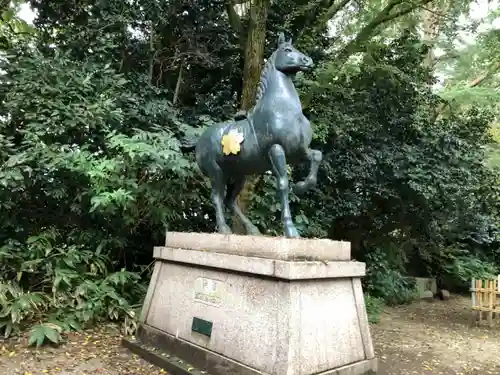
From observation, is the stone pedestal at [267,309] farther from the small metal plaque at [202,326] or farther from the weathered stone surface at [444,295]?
the weathered stone surface at [444,295]

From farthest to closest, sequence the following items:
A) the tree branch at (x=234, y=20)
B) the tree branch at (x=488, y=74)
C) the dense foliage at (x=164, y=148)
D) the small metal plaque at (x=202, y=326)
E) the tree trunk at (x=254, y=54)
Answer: the tree branch at (x=488, y=74) → the tree branch at (x=234, y=20) → the tree trunk at (x=254, y=54) → the dense foliage at (x=164, y=148) → the small metal plaque at (x=202, y=326)

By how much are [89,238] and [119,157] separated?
1231 millimetres

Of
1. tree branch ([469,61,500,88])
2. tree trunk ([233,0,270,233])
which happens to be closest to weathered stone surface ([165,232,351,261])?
tree trunk ([233,0,270,233])

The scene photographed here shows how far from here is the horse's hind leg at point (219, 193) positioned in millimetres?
4559

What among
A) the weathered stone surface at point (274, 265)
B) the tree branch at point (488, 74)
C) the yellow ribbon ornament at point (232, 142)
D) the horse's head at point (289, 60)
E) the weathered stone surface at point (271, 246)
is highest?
the tree branch at point (488, 74)

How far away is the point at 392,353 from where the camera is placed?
5227 millimetres

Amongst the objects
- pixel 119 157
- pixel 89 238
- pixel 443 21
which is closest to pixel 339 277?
pixel 119 157

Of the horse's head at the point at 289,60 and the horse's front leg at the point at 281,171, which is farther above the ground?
the horse's head at the point at 289,60

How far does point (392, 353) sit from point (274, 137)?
3115 mm

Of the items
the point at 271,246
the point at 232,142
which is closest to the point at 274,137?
the point at 232,142

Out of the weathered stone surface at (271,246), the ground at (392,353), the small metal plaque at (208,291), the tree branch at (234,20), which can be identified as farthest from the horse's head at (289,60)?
the tree branch at (234,20)

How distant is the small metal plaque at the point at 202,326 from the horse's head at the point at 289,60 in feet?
8.03

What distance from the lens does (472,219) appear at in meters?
Result: 8.16

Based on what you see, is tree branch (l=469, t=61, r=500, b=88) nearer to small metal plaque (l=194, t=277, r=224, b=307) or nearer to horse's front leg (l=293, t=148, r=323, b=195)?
horse's front leg (l=293, t=148, r=323, b=195)
